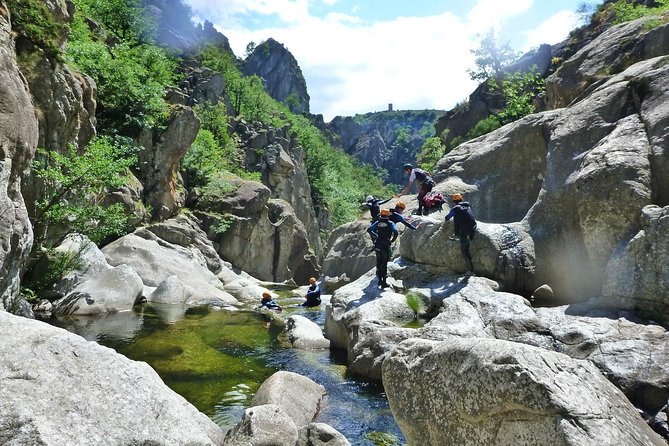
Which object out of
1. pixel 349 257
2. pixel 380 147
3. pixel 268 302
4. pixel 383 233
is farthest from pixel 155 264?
pixel 380 147

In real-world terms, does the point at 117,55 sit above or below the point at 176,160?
above

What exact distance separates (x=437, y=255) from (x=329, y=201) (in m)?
63.6

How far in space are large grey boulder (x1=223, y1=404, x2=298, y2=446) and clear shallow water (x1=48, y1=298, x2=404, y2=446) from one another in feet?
5.64

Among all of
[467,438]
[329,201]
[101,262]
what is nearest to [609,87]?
[467,438]

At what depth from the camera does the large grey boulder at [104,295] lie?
1673 centimetres

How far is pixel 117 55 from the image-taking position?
116 feet

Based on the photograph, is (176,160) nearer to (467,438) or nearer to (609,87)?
(609,87)

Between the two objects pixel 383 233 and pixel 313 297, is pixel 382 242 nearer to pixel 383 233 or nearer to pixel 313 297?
pixel 383 233

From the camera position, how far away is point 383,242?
15383 mm

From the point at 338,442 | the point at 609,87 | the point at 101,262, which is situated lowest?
the point at 338,442

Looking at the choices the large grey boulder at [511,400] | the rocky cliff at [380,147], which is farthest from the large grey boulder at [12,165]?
the rocky cliff at [380,147]

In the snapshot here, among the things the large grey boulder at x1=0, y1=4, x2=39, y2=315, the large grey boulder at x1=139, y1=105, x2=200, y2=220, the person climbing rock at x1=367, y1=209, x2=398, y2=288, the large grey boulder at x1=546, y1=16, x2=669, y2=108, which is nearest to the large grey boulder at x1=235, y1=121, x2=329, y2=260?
the large grey boulder at x1=139, y1=105, x2=200, y2=220

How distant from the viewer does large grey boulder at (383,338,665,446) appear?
4.24 metres

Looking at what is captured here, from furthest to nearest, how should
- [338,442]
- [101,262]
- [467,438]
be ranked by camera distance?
[101,262]
[338,442]
[467,438]
